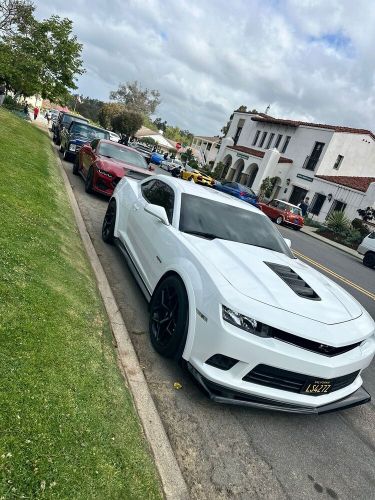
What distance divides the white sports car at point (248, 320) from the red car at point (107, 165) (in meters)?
5.21

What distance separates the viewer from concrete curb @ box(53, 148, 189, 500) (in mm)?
2588

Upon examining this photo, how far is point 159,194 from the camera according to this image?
17.9 feet

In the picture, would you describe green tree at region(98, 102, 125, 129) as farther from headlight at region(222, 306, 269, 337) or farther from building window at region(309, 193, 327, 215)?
headlight at region(222, 306, 269, 337)

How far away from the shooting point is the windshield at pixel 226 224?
15.1 feet

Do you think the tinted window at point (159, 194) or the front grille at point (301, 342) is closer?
the front grille at point (301, 342)

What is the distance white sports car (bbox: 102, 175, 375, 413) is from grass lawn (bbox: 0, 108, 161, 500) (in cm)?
65

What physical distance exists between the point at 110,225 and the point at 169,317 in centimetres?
333

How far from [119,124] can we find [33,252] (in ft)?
246

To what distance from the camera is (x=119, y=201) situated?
257 inches

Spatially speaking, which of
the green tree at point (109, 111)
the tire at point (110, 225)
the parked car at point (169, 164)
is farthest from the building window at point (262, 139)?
the green tree at point (109, 111)

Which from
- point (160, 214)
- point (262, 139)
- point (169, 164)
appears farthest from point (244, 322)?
point (262, 139)

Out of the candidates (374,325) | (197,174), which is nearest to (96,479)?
(374,325)

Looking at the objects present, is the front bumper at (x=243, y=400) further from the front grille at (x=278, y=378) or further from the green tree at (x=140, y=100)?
the green tree at (x=140, y=100)

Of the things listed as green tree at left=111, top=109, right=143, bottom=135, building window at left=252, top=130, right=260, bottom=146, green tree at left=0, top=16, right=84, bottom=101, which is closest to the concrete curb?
green tree at left=0, top=16, right=84, bottom=101
